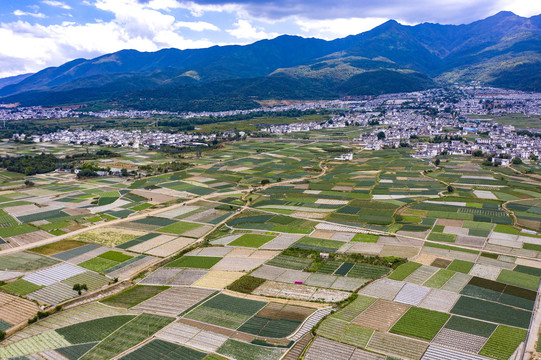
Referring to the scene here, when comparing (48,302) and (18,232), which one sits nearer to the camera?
(48,302)

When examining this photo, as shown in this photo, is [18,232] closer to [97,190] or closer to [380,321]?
[97,190]

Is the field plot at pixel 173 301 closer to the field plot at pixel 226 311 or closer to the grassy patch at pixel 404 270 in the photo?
the field plot at pixel 226 311

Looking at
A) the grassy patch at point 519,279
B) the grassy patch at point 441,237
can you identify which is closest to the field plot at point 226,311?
the grassy patch at point 519,279

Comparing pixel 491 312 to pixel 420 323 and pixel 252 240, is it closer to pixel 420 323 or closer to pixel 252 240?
pixel 420 323

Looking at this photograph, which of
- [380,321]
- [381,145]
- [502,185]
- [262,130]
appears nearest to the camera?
[380,321]

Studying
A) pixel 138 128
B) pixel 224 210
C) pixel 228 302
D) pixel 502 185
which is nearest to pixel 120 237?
pixel 224 210

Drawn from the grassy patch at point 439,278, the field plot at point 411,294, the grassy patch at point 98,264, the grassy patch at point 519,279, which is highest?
the grassy patch at point 98,264
